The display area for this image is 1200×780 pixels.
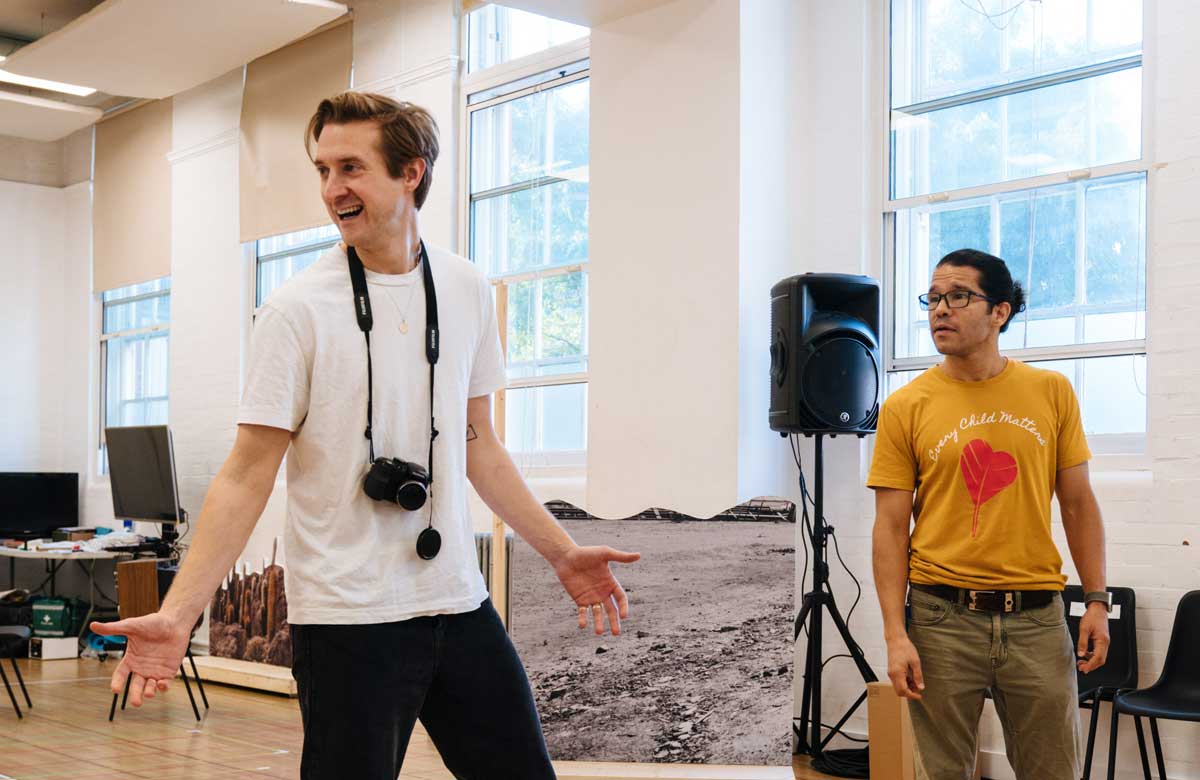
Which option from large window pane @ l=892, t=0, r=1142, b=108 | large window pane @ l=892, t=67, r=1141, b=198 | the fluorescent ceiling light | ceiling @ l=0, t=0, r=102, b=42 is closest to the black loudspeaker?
large window pane @ l=892, t=67, r=1141, b=198

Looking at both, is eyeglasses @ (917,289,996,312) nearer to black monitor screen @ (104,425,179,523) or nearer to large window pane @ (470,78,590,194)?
large window pane @ (470,78,590,194)

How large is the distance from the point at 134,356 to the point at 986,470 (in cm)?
870

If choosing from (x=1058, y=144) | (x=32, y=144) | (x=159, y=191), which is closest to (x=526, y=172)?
(x=1058, y=144)

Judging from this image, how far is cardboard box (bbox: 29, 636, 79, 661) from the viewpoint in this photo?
9.01 m

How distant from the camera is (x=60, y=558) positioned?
952cm

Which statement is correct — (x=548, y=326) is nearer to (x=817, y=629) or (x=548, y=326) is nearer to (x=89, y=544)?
(x=817, y=629)

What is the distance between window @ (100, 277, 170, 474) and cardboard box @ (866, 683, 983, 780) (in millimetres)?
6792

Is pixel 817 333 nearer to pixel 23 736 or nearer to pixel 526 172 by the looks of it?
pixel 526 172

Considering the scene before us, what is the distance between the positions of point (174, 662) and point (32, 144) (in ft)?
34.0

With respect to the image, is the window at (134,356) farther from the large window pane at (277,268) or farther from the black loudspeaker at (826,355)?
the black loudspeaker at (826,355)

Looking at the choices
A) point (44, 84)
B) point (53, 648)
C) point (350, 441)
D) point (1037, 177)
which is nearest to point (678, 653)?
point (1037, 177)

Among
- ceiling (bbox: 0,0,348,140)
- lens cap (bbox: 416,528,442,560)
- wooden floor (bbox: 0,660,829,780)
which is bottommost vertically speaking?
wooden floor (bbox: 0,660,829,780)

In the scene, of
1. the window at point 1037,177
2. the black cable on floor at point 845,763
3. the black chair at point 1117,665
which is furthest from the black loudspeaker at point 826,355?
the black cable on floor at point 845,763

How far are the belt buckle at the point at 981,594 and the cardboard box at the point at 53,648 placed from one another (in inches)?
310
